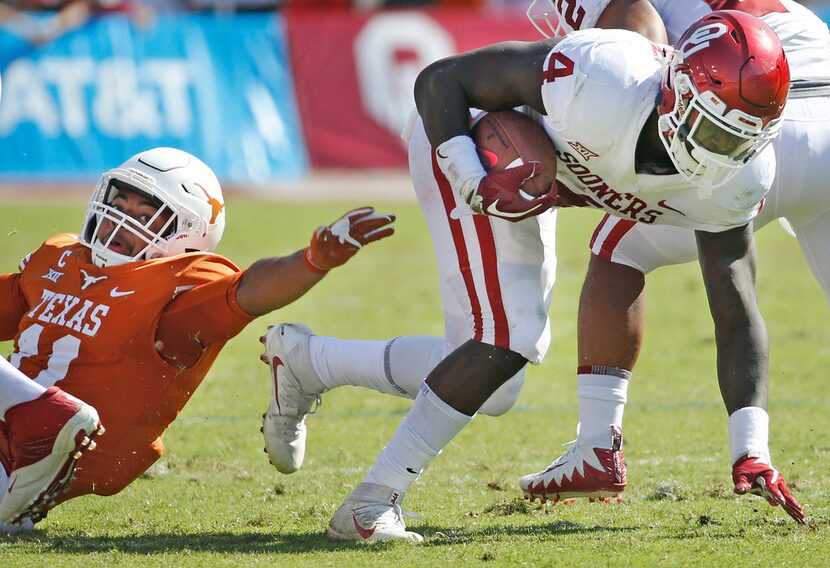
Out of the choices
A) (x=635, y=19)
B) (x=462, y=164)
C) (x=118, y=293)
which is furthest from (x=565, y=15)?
(x=118, y=293)

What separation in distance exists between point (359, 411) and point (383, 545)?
1981mm

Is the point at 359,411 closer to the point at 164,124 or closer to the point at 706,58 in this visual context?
the point at 706,58

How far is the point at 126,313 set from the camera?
12.0 feet

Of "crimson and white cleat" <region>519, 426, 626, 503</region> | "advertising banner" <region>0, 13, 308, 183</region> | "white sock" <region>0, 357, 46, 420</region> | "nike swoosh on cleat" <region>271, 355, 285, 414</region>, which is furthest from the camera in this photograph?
"advertising banner" <region>0, 13, 308, 183</region>

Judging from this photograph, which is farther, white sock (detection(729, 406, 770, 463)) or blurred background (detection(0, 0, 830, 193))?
blurred background (detection(0, 0, 830, 193))

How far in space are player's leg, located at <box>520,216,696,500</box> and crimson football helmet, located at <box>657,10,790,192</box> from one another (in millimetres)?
693

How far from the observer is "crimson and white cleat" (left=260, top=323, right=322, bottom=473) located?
402cm

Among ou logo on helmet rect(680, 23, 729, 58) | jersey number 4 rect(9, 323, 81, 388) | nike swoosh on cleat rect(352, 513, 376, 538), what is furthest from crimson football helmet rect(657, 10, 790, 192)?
jersey number 4 rect(9, 323, 81, 388)

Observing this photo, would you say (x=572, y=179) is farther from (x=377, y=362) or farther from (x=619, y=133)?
(x=377, y=362)

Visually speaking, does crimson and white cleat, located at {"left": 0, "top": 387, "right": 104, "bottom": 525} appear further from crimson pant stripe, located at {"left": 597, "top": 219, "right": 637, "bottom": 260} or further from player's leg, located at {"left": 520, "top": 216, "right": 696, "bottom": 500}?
crimson pant stripe, located at {"left": 597, "top": 219, "right": 637, "bottom": 260}

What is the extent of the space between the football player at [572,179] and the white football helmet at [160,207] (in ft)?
2.40

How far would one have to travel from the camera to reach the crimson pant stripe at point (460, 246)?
3490mm

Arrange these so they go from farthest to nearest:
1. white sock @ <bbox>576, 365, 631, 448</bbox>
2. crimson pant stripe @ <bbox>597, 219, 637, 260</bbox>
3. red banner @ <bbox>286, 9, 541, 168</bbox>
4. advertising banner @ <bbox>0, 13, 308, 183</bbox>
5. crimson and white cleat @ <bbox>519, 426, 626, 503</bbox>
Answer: red banner @ <bbox>286, 9, 541, 168</bbox>
advertising banner @ <bbox>0, 13, 308, 183</bbox>
crimson pant stripe @ <bbox>597, 219, 637, 260</bbox>
white sock @ <bbox>576, 365, 631, 448</bbox>
crimson and white cleat @ <bbox>519, 426, 626, 503</bbox>

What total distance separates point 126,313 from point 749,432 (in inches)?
71.4
